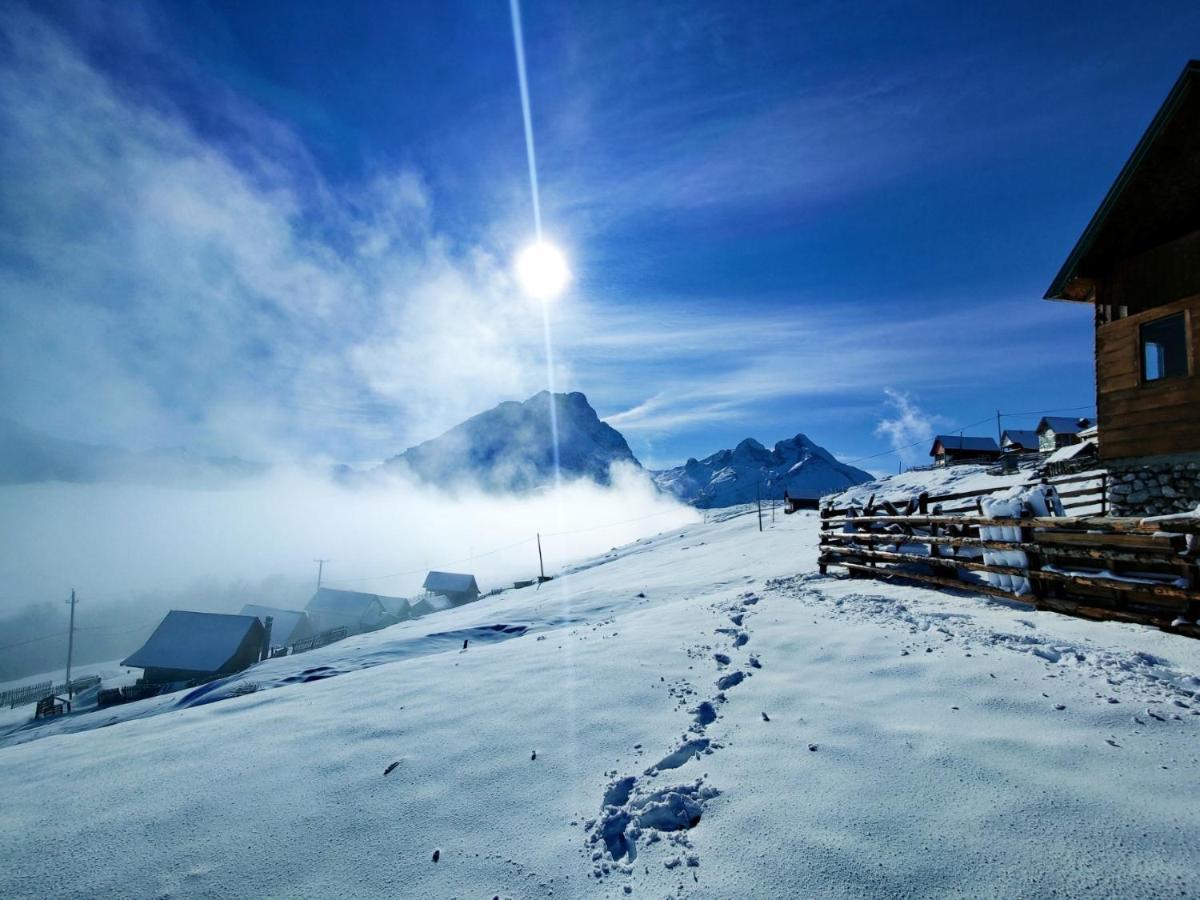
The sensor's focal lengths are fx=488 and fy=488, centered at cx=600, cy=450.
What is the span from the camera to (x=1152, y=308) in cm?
1135

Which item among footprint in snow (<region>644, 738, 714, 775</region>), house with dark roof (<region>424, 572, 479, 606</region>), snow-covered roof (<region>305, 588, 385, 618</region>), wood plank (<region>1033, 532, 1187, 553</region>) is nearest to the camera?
footprint in snow (<region>644, 738, 714, 775</region>)

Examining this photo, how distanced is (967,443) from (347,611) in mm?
79863

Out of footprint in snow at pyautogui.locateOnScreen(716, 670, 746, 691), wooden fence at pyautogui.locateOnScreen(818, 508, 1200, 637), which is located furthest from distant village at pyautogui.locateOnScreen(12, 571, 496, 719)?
wooden fence at pyautogui.locateOnScreen(818, 508, 1200, 637)

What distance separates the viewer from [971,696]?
4934 millimetres

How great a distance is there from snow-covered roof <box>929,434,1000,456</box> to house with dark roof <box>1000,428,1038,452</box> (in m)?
1.15

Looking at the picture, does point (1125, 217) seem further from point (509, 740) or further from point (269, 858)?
point (269, 858)

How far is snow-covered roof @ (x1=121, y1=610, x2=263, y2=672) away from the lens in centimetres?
3778

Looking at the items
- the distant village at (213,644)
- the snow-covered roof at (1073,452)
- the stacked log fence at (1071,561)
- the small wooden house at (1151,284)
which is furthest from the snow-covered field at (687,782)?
the snow-covered roof at (1073,452)

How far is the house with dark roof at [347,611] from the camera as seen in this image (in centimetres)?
5694

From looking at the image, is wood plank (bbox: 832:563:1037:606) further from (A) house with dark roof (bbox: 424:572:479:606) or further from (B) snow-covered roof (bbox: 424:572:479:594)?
(B) snow-covered roof (bbox: 424:572:479:594)

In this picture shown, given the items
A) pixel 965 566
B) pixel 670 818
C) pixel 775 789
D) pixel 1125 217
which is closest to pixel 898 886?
pixel 775 789

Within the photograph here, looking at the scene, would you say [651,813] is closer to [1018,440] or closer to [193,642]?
[193,642]

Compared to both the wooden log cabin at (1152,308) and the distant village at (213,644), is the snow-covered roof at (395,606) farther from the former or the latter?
the wooden log cabin at (1152,308)

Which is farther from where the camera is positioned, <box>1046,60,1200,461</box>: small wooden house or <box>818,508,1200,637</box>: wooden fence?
<box>1046,60,1200,461</box>: small wooden house
